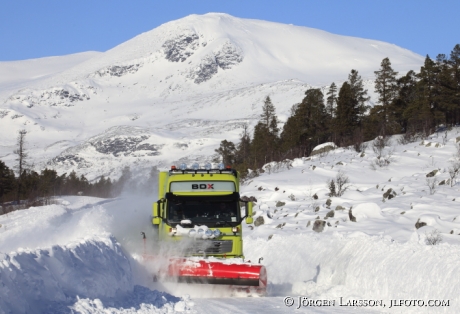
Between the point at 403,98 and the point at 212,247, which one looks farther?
the point at 403,98

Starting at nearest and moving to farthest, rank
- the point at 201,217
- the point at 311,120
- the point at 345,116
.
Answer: the point at 201,217 → the point at 345,116 → the point at 311,120

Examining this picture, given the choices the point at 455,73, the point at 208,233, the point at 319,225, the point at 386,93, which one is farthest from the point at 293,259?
the point at 386,93

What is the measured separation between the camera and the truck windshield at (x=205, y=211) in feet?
46.0

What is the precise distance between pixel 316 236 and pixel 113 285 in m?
10.5

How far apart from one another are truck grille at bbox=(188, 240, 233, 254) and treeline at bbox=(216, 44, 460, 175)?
121 feet

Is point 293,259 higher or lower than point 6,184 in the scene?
lower

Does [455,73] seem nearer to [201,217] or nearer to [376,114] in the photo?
[376,114]

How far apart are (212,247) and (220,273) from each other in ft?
4.85

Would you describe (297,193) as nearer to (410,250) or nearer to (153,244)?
(153,244)

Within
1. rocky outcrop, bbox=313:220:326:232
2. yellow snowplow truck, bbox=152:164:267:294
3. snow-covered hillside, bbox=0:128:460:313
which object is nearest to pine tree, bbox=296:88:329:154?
snow-covered hillside, bbox=0:128:460:313

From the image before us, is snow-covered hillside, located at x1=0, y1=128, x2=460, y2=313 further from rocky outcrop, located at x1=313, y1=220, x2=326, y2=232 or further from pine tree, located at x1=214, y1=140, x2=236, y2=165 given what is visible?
pine tree, located at x1=214, y1=140, x2=236, y2=165

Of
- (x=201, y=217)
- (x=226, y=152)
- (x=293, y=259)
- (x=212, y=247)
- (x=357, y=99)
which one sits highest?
(x=357, y=99)

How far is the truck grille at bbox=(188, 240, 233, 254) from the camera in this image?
13633mm

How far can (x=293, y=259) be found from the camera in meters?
18.0
